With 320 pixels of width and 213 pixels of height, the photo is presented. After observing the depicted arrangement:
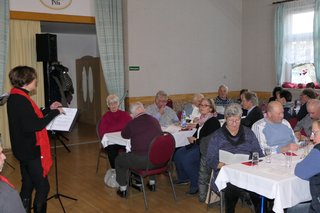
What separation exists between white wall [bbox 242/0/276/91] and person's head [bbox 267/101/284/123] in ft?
17.2

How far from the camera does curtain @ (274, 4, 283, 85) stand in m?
8.15

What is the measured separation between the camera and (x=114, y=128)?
4.95 meters

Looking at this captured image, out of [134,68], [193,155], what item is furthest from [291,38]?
[193,155]

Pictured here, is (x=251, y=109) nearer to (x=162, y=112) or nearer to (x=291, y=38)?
(x=162, y=112)

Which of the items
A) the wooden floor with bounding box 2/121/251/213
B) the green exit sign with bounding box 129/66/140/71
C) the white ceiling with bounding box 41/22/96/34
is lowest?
the wooden floor with bounding box 2/121/251/213

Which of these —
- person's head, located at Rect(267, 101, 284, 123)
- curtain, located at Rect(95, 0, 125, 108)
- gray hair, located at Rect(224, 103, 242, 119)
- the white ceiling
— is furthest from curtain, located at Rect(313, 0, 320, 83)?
gray hair, located at Rect(224, 103, 242, 119)

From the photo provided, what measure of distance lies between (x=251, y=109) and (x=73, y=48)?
280 inches

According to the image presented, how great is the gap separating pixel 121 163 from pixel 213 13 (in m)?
5.70

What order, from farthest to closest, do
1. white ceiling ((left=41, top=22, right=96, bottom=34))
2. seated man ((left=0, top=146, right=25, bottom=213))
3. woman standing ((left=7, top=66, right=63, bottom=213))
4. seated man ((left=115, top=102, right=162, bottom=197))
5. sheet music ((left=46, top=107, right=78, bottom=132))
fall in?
white ceiling ((left=41, top=22, right=96, bottom=34)) → seated man ((left=115, top=102, right=162, bottom=197)) → sheet music ((left=46, top=107, right=78, bottom=132)) → woman standing ((left=7, top=66, right=63, bottom=213)) → seated man ((left=0, top=146, right=25, bottom=213))

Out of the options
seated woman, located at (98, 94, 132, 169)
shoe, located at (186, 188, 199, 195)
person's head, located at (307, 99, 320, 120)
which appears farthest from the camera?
seated woman, located at (98, 94, 132, 169)

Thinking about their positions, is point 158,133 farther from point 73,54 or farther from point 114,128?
point 73,54

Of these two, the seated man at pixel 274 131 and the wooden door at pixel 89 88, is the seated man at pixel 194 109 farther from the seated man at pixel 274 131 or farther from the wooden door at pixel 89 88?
the wooden door at pixel 89 88

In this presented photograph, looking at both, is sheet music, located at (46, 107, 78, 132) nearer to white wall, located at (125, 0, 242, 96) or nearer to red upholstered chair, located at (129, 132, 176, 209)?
red upholstered chair, located at (129, 132, 176, 209)

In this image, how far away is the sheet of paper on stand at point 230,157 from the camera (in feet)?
10.5
